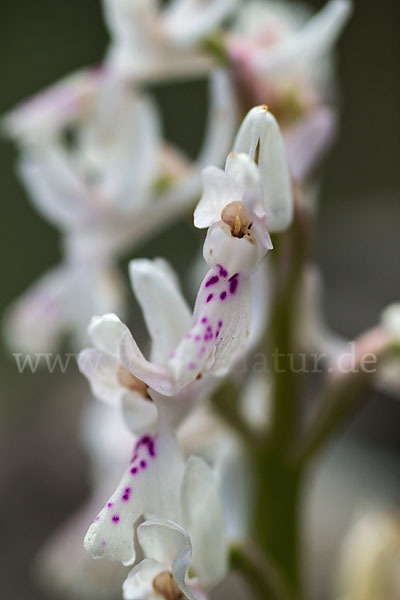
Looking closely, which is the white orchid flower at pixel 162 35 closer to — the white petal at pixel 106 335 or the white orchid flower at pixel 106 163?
the white orchid flower at pixel 106 163

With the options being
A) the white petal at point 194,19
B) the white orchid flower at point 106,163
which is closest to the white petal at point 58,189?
the white orchid flower at point 106,163

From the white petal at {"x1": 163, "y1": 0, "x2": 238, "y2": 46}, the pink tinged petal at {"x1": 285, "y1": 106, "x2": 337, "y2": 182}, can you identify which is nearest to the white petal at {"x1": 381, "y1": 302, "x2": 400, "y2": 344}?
the pink tinged petal at {"x1": 285, "y1": 106, "x2": 337, "y2": 182}

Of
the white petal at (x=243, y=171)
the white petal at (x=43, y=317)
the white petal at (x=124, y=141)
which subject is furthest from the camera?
the white petal at (x=43, y=317)

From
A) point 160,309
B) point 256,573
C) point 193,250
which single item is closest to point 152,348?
point 160,309

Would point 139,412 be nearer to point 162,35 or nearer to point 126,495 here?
point 126,495

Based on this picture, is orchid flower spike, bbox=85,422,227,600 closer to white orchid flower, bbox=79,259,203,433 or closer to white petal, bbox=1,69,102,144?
white orchid flower, bbox=79,259,203,433

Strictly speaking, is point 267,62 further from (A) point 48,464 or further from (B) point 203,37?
(A) point 48,464
